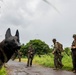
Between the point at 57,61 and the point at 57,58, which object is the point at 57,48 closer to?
the point at 57,58

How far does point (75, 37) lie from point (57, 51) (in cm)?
378

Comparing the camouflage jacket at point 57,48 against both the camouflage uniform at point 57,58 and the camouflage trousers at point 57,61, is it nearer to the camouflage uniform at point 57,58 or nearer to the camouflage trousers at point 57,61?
the camouflage uniform at point 57,58

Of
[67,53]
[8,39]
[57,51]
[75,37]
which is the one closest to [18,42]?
[8,39]

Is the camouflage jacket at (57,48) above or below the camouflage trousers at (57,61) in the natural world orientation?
above

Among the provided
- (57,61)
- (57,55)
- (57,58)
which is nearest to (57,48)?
(57,55)

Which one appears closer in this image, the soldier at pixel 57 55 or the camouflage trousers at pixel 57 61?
the soldier at pixel 57 55

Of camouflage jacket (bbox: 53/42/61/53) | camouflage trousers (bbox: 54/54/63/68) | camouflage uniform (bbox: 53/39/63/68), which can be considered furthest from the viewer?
camouflage trousers (bbox: 54/54/63/68)

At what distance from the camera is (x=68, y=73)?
18.1 metres

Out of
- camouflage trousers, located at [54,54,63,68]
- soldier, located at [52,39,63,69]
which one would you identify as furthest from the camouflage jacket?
camouflage trousers, located at [54,54,63,68]

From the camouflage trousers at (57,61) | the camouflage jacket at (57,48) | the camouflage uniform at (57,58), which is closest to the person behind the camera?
the camouflage jacket at (57,48)

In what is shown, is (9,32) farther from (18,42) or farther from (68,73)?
(68,73)

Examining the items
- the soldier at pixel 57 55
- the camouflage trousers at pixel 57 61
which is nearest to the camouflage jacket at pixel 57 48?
the soldier at pixel 57 55

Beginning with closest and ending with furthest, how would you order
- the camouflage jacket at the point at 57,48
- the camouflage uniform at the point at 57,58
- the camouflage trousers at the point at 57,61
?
the camouflage jacket at the point at 57,48
the camouflage uniform at the point at 57,58
the camouflage trousers at the point at 57,61

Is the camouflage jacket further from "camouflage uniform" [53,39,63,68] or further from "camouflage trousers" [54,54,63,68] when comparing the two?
"camouflage trousers" [54,54,63,68]
